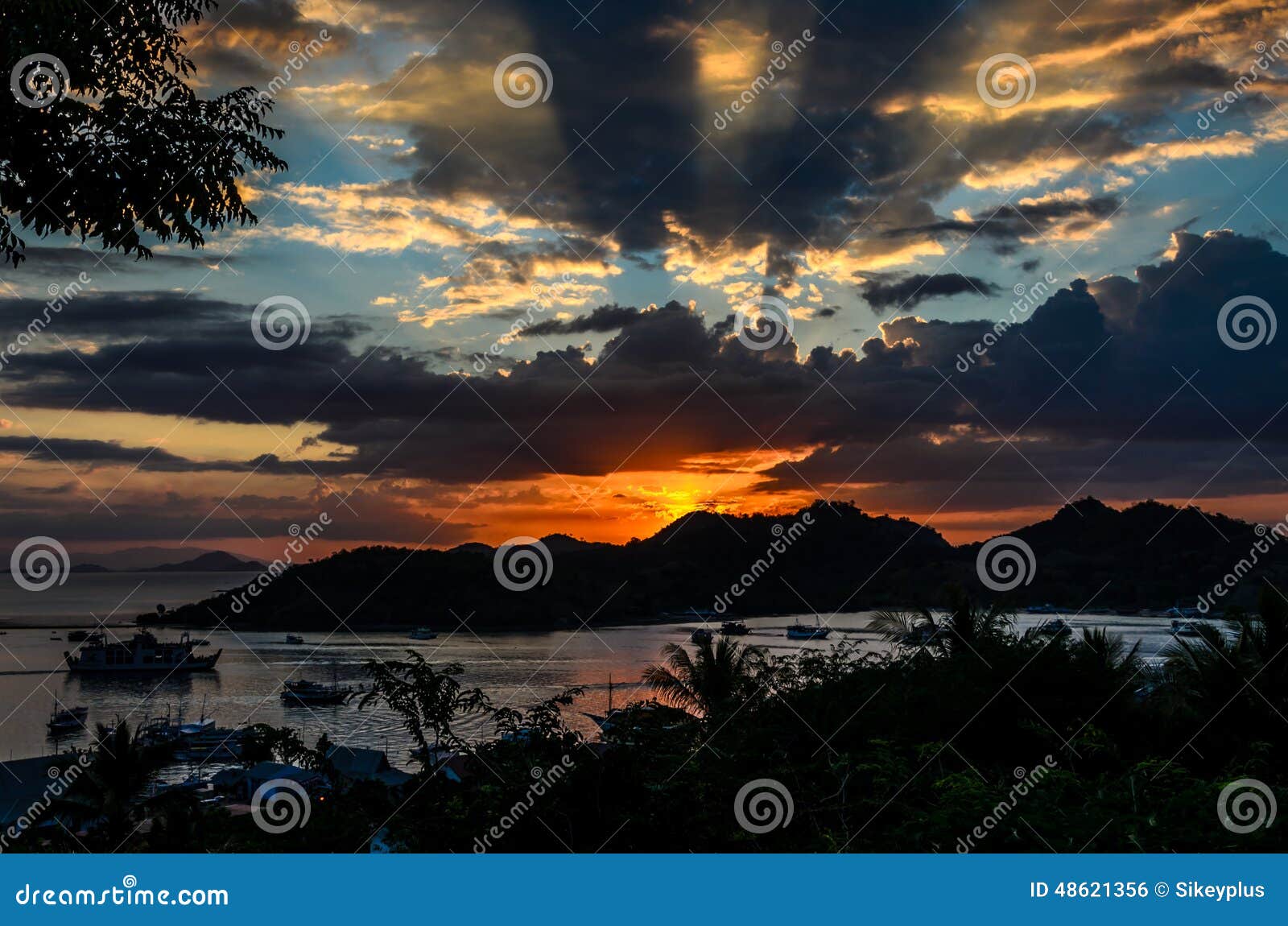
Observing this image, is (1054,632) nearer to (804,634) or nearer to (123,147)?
(123,147)

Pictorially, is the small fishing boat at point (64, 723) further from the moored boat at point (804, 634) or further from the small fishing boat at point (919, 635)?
the small fishing boat at point (919, 635)

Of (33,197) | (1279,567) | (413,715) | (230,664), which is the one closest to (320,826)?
(413,715)

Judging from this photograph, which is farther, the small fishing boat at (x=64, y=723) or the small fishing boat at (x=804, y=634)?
the small fishing boat at (x=804, y=634)

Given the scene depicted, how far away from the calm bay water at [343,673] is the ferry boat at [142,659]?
3.35 ft

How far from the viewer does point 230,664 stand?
79.0 m

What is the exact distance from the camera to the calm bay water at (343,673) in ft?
151

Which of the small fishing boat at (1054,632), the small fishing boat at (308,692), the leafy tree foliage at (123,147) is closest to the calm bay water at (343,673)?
the small fishing boat at (308,692)

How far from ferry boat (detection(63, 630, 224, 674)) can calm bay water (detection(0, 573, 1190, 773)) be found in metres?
1.02

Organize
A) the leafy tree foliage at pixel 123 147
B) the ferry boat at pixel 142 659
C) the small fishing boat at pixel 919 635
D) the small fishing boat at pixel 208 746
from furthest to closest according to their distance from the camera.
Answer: the ferry boat at pixel 142 659
the small fishing boat at pixel 208 746
the small fishing boat at pixel 919 635
the leafy tree foliage at pixel 123 147

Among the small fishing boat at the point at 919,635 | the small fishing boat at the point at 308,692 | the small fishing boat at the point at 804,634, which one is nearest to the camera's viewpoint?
the small fishing boat at the point at 919,635

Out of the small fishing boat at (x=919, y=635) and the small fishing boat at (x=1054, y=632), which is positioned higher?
the small fishing boat at (x=919, y=635)

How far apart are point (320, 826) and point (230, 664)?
82795mm

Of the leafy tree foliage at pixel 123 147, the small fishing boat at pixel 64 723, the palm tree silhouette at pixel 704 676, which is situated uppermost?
the small fishing boat at pixel 64 723

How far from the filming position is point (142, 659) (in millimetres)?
70625
